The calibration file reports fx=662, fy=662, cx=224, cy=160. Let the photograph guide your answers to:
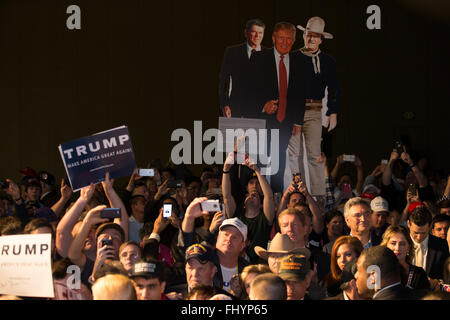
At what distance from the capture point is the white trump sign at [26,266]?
12.7 feet

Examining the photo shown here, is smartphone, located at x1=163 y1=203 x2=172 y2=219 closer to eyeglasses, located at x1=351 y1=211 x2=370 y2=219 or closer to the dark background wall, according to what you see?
eyeglasses, located at x1=351 y1=211 x2=370 y2=219

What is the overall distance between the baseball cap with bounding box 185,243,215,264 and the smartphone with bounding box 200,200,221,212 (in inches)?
19.6

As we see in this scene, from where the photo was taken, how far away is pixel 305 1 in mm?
10977

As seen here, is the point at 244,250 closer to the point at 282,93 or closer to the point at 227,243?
the point at 227,243

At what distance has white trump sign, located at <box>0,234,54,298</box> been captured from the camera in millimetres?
3875

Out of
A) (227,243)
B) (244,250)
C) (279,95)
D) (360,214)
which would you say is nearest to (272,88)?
(279,95)

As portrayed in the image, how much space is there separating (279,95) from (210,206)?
14.7ft

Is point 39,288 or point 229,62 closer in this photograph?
point 39,288

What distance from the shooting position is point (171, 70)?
1153cm

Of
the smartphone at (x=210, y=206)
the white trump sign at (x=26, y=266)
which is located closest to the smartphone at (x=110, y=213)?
the smartphone at (x=210, y=206)

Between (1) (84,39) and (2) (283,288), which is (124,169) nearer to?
(2) (283,288)

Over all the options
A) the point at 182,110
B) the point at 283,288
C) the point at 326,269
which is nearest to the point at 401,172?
the point at 182,110
